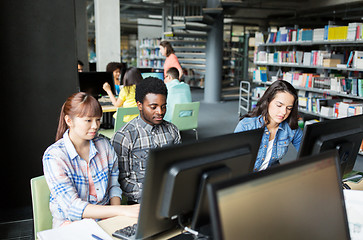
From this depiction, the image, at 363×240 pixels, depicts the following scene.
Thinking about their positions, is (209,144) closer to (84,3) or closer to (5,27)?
(5,27)

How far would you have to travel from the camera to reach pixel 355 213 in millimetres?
1399

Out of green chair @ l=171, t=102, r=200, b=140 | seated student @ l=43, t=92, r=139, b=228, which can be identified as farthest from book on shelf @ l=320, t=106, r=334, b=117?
seated student @ l=43, t=92, r=139, b=228

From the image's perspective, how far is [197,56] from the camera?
10359 millimetres

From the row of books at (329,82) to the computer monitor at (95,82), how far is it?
336 centimetres

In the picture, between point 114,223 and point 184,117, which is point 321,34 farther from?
point 114,223

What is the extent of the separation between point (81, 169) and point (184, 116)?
236cm


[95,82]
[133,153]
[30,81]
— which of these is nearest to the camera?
[133,153]

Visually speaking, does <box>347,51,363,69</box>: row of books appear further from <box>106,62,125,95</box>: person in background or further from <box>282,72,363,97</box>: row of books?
<box>106,62,125,95</box>: person in background

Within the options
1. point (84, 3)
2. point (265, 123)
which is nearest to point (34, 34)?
point (265, 123)

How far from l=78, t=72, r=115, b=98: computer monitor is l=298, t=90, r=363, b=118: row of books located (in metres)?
3.35

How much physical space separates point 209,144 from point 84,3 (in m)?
7.80

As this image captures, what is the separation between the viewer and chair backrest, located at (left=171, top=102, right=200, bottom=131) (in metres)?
3.74

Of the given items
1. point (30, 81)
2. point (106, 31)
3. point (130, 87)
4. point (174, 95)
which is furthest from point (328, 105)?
point (30, 81)

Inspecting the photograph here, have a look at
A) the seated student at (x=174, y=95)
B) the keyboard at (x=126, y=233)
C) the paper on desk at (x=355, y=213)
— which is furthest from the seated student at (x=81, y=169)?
the seated student at (x=174, y=95)
